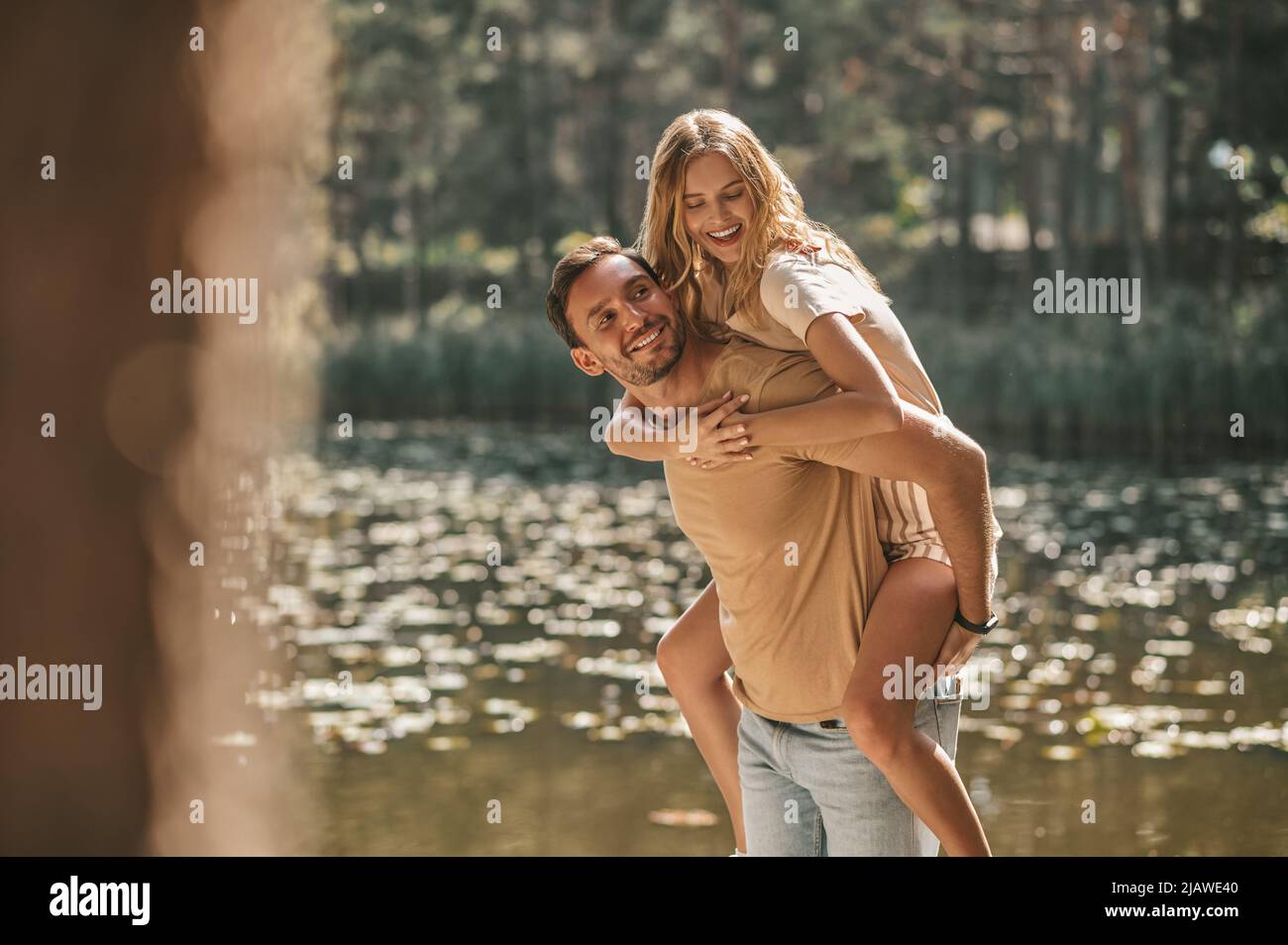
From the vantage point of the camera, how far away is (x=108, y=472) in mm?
2305

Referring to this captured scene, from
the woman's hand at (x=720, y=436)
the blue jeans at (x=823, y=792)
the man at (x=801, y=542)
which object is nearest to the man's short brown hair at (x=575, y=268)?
the man at (x=801, y=542)

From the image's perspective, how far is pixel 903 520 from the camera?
265cm

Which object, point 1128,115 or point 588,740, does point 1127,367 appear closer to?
point 1128,115

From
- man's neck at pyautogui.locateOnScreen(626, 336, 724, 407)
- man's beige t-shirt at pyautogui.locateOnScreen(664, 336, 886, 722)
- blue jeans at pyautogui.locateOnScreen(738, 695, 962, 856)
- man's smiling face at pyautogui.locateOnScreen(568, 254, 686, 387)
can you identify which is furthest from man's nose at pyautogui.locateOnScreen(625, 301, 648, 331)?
blue jeans at pyautogui.locateOnScreen(738, 695, 962, 856)

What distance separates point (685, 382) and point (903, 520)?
458 millimetres

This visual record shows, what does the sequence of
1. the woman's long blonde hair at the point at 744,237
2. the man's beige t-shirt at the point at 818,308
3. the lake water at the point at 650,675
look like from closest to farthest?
the man's beige t-shirt at the point at 818,308
the woman's long blonde hair at the point at 744,237
the lake water at the point at 650,675

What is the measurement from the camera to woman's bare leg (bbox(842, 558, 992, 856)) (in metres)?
2.44

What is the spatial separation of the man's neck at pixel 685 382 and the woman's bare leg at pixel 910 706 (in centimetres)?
47

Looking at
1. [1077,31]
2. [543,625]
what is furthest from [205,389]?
[1077,31]

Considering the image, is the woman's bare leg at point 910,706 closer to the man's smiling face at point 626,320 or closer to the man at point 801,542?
the man at point 801,542

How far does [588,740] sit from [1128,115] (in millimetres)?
19682

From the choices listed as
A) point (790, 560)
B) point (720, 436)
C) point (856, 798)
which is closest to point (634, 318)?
point (720, 436)

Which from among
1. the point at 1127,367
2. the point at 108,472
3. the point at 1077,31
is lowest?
the point at 108,472

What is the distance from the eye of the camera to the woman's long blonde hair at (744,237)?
285cm
